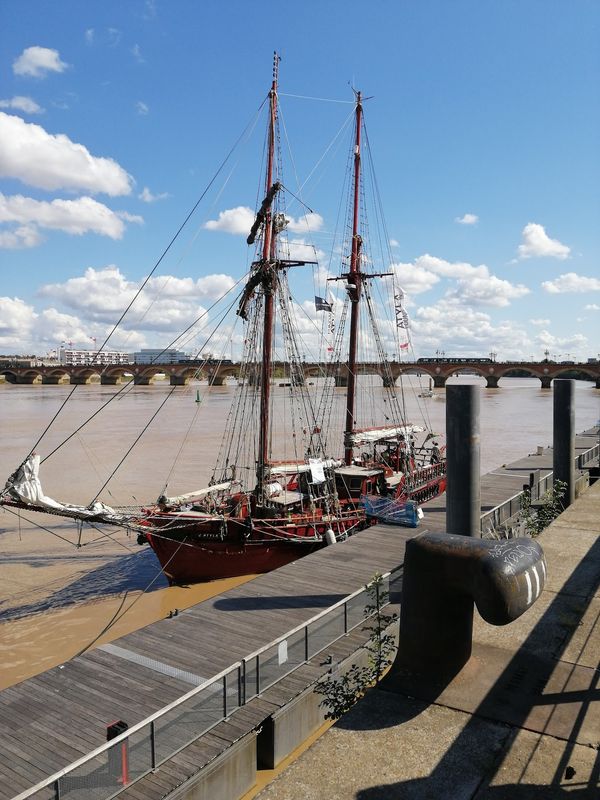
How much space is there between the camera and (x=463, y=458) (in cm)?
1039

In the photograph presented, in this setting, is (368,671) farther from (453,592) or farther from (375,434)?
(375,434)

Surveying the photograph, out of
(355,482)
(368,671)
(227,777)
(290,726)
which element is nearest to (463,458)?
(368,671)

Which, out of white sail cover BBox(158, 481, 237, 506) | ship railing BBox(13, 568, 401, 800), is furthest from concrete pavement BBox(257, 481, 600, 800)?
white sail cover BBox(158, 481, 237, 506)

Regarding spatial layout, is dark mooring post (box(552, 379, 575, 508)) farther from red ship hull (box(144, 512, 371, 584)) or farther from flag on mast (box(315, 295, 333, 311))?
flag on mast (box(315, 295, 333, 311))

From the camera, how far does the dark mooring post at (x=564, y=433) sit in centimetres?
1747

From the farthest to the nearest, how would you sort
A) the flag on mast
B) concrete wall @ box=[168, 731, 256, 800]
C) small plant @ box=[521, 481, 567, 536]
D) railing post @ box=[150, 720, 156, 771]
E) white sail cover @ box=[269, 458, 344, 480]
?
the flag on mast, white sail cover @ box=[269, 458, 344, 480], small plant @ box=[521, 481, 567, 536], concrete wall @ box=[168, 731, 256, 800], railing post @ box=[150, 720, 156, 771]

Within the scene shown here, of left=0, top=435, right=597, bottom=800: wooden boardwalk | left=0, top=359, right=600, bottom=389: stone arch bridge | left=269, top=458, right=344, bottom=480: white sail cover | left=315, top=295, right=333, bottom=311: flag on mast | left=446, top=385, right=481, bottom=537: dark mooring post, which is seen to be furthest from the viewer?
left=0, top=359, right=600, bottom=389: stone arch bridge

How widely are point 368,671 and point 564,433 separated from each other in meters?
10.6

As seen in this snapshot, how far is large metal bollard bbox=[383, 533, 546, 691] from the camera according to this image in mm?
6551

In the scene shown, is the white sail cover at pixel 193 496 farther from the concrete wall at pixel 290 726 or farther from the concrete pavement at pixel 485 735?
the concrete pavement at pixel 485 735

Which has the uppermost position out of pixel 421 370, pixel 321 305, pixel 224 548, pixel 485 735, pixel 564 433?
pixel 321 305

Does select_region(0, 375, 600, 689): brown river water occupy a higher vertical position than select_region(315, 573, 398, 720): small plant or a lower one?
lower

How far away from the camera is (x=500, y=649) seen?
7965 millimetres

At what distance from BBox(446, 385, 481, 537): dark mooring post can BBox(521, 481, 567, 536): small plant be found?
519 centimetres
